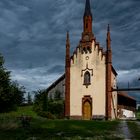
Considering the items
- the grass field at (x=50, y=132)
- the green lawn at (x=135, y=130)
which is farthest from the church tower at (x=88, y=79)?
the grass field at (x=50, y=132)

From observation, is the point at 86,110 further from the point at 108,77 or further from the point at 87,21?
the point at 87,21

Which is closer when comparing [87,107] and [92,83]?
[92,83]

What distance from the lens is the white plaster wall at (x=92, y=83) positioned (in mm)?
59969

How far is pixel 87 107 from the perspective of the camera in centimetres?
6109

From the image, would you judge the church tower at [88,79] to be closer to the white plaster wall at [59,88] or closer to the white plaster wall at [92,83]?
the white plaster wall at [92,83]

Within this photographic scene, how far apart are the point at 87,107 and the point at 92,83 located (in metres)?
3.91

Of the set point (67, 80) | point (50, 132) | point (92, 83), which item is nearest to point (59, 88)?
point (67, 80)

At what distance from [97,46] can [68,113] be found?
462 inches

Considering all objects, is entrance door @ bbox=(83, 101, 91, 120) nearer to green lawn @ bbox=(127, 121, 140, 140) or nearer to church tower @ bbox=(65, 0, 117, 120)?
church tower @ bbox=(65, 0, 117, 120)

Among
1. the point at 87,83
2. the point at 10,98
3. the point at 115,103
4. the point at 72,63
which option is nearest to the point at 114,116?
the point at 115,103

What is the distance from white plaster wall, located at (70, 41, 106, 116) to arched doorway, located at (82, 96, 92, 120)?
55cm

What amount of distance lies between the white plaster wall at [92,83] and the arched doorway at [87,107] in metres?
0.55

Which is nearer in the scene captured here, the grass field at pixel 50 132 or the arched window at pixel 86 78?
the grass field at pixel 50 132

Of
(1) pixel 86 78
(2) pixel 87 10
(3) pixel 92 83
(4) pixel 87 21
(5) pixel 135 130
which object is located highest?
(2) pixel 87 10
